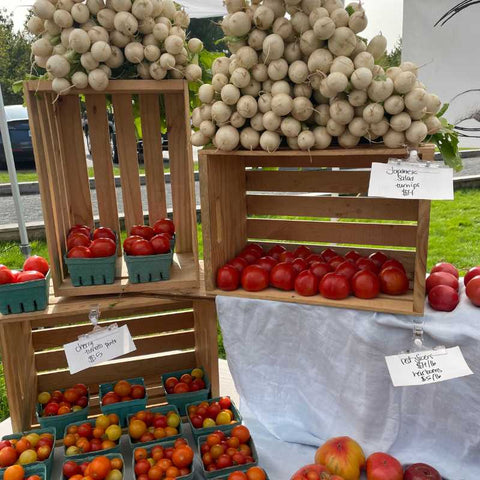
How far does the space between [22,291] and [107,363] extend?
2.65ft

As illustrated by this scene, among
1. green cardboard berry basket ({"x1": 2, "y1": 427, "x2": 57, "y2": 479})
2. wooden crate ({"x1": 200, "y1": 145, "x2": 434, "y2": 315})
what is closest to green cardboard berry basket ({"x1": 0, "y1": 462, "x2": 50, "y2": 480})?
green cardboard berry basket ({"x1": 2, "y1": 427, "x2": 57, "y2": 479})

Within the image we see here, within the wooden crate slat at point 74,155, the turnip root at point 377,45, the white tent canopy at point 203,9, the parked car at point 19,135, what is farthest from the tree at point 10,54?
the turnip root at point 377,45

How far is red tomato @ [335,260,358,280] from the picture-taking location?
1679 mm

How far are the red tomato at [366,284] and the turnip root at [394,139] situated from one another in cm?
43

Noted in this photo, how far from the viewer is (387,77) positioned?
4.63ft

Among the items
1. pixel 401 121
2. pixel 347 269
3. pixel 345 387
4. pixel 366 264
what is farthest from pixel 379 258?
pixel 401 121

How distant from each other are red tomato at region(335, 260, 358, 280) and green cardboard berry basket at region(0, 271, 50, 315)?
41.0 inches

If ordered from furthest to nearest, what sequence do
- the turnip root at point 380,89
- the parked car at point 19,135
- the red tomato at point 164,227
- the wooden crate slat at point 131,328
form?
the parked car at point 19,135, the wooden crate slat at point 131,328, the red tomato at point 164,227, the turnip root at point 380,89

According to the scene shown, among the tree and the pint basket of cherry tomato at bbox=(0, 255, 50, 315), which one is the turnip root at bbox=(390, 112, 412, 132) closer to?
the pint basket of cherry tomato at bbox=(0, 255, 50, 315)

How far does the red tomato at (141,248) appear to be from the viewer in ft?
5.72

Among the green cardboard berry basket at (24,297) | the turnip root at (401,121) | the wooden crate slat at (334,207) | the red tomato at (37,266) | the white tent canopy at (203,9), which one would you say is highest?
the white tent canopy at (203,9)

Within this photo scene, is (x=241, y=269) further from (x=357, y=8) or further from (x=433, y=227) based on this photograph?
(x=433, y=227)

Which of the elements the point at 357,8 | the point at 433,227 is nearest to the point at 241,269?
the point at 357,8

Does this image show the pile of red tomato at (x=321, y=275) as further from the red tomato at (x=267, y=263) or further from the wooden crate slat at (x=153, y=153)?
the wooden crate slat at (x=153, y=153)
